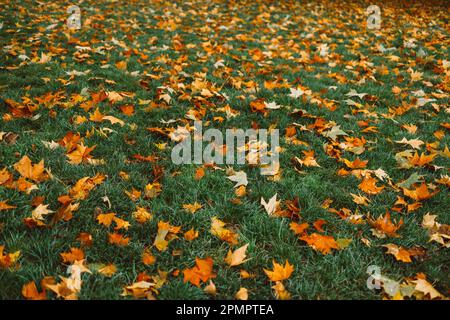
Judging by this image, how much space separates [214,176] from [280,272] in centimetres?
88

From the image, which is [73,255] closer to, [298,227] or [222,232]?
[222,232]

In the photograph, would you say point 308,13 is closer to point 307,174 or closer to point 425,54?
point 425,54

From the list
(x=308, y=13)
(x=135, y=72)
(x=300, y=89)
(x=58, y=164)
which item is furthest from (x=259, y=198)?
(x=308, y=13)

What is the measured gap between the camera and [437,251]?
199 centimetres

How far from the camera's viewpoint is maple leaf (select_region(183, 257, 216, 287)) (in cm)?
177

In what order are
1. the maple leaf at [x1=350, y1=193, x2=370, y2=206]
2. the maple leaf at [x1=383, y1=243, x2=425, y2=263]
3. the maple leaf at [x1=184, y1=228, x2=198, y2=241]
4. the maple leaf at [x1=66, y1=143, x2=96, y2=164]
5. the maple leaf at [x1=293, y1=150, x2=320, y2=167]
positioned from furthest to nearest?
the maple leaf at [x1=293, y1=150, x2=320, y2=167] < the maple leaf at [x1=66, y1=143, x2=96, y2=164] < the maple leaf at [x1=350, y1=193, x2=370, y2=206] < the maple leaf at [x1=184, y1=228, x2=198, y2=241] < the maple leaf at [x1=383, y1=243, x2=425, y2=263]

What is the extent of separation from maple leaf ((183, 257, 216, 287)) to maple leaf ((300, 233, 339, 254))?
0.54m

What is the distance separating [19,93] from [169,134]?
1.62 m

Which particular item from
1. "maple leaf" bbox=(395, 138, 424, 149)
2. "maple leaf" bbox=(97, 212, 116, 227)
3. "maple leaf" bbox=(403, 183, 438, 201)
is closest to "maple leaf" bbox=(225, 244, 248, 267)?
"maple leaf" bbox=(97, 212, 116, 227)

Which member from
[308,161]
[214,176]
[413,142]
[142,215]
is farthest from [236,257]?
[413,142]

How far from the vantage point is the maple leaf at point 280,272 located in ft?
5.92

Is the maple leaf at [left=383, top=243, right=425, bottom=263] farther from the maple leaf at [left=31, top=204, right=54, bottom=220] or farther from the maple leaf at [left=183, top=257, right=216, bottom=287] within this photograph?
the maple leaf at [left=31, top=204, right=54, bottom=220]

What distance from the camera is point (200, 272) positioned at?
1.80 metres

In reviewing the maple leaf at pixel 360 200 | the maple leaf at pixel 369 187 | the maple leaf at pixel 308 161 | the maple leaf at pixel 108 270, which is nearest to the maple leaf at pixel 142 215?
the maple leaf at pixel 108 270
